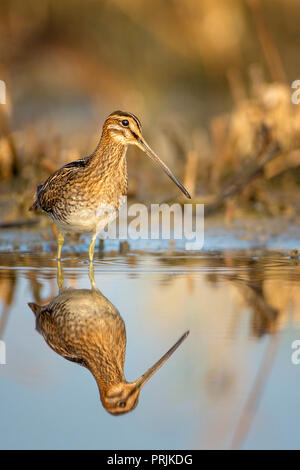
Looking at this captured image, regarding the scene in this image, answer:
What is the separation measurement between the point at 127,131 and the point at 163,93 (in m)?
8.46

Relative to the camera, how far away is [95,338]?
3.95 metres

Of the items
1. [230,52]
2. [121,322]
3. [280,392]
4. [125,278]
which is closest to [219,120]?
[230,52]

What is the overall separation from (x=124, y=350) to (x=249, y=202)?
4.95 metres

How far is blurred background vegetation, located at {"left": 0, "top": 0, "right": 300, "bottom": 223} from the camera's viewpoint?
27.7ft

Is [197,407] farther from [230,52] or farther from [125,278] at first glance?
[230,52]

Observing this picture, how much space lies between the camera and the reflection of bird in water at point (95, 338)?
3256mm

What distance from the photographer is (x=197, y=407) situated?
302 centimetres

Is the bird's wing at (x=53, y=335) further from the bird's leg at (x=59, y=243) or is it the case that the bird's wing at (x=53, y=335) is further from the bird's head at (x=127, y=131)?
the bird's head at (x=127, y=131)

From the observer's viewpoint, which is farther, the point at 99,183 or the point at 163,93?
the point at 163,93

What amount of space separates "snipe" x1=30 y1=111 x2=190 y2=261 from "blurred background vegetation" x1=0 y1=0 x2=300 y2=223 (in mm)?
1500

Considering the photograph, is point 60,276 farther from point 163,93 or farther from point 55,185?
point 163,93

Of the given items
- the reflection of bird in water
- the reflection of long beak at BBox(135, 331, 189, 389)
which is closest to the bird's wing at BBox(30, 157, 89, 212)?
the reflection of bird in water

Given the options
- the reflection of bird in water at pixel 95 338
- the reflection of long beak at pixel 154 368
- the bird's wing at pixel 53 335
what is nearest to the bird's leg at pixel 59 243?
the reflection of bird in water at pixel 95 338

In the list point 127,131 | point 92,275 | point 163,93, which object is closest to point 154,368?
point 92,275
